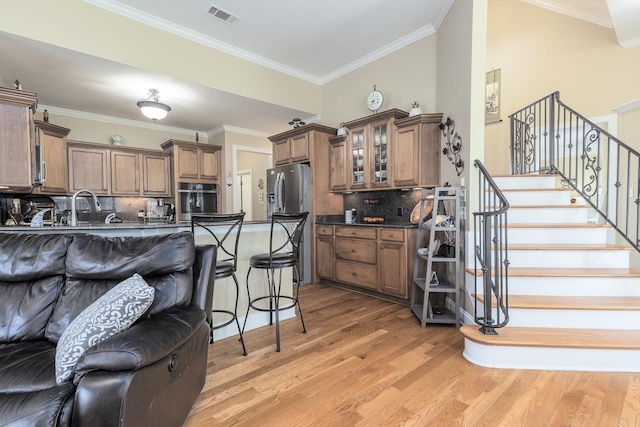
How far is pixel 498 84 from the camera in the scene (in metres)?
4.91

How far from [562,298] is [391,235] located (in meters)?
1.69

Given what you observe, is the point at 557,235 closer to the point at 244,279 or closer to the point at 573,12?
the point at 244,279

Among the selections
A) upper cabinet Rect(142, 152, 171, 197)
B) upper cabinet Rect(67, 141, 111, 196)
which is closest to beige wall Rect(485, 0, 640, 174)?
upper cabinet Rect(142, 152, 171, 197)

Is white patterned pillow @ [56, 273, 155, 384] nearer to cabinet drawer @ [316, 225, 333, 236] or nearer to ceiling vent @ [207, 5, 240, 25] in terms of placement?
cabinet drawer @ [316, 225, 333, 236]

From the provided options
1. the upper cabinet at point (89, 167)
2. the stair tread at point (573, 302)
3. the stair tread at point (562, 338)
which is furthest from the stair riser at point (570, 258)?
the upper cabinet at point (89, 167)

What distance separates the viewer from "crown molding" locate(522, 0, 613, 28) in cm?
399

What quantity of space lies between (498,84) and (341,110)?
264cm

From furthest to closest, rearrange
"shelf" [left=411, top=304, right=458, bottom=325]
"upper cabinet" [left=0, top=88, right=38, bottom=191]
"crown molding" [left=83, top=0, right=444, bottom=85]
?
"crown molding" [left=83, top=0, right=444, bottom=85] < "shelf" [left=411, top=304, right=458, bottom=325] < "upper cabinet" [left=0, top=88, right=38, bottom=191]

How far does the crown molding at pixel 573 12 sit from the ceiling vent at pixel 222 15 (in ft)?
14.6

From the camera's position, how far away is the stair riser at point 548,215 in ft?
10.4

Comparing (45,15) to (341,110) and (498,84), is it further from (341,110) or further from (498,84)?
(498,84)

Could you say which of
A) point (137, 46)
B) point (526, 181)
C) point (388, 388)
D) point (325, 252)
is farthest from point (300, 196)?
point (388, 388)

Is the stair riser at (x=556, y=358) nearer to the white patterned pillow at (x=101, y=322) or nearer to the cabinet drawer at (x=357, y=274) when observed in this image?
the cabinet drawer at (x=357, y=274)

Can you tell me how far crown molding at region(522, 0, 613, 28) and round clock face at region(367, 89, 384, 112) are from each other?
9.13 feet
